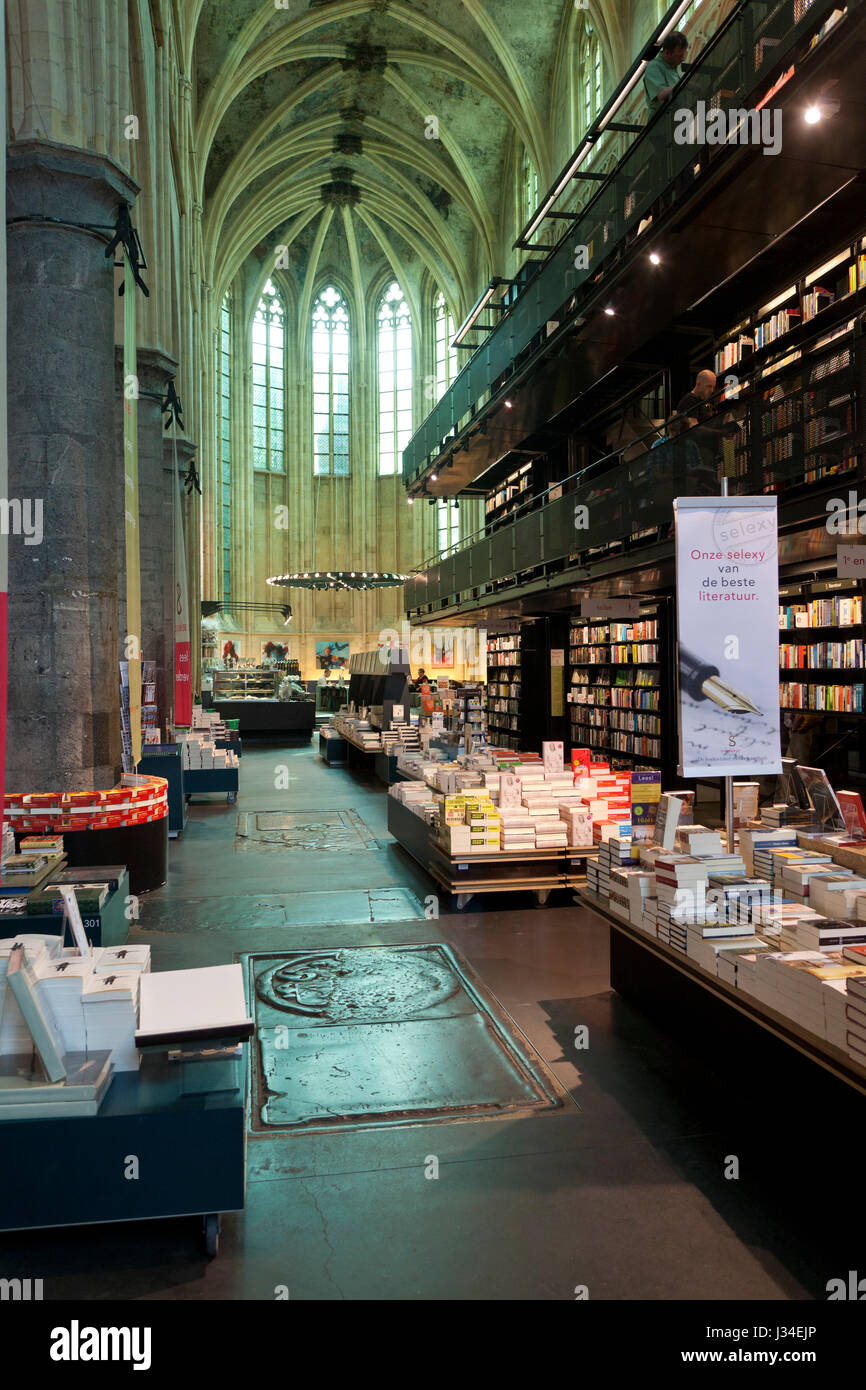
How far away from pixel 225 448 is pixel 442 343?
30.4ft

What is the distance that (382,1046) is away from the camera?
421 centimetres

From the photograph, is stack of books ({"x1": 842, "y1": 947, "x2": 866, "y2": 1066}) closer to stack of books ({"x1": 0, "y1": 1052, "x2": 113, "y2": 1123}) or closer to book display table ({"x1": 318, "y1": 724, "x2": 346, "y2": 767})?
stack of books ({"x1": 0, "y1": 1052, "x2": 113, "y2": 1123})

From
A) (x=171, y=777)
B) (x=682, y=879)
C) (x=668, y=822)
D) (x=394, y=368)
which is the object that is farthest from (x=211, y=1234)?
(x=394, y=368)

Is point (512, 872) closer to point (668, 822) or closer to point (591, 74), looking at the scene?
point (668, 822)

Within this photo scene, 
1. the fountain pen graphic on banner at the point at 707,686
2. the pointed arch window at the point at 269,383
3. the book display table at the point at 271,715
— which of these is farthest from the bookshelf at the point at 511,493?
the pointed arch window at the point at 269,383

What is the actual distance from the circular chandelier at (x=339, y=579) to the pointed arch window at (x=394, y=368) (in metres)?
10.6

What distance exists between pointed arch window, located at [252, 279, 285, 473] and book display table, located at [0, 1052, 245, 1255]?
3607 cm

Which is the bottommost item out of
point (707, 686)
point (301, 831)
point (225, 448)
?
point (301, 831)

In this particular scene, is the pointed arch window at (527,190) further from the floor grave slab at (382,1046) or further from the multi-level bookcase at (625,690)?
the floor grave slab at (382,1046)

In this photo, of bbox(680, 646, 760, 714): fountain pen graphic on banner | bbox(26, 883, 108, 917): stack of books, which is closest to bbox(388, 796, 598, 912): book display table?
bbox(26, 883, 108, 917): stack of books

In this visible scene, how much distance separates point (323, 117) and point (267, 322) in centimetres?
881

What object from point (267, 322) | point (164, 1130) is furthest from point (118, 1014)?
point (267, 322)

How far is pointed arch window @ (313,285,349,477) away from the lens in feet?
124

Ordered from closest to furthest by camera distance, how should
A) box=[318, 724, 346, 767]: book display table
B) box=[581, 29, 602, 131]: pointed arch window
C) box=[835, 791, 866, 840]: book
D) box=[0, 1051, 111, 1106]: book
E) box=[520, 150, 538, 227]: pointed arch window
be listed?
box=[0, 1051, 111, 1106]: book, box=[835, 791, 866, 840]: book, box=[318, 724, 346, 767]: book display table, box=[581, 29, 602, 131]: pointed arch window, box=[520, 150, 538, 227]: pointed arch window
